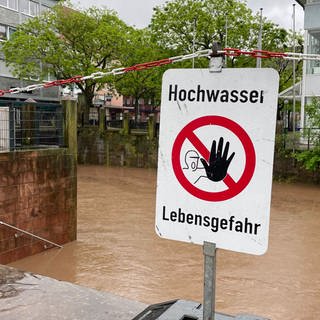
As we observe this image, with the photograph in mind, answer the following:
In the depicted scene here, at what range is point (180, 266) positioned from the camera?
912cm

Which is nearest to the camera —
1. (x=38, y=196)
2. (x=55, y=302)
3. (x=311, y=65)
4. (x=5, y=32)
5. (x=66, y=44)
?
(x=55, y=302)

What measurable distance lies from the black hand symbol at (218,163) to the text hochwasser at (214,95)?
5.9 inches

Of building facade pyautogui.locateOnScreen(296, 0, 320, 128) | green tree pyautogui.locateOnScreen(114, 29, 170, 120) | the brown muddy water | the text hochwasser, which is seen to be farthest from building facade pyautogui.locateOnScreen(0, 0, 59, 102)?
the text hochwasser

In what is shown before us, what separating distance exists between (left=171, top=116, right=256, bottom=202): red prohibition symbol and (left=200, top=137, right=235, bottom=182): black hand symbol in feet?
0.06

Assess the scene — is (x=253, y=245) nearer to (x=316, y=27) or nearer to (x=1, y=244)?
(x=1, y=244)

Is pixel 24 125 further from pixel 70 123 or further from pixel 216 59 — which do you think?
pixel 216 59

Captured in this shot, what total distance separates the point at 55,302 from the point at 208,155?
5.39 ft

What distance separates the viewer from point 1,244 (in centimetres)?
812

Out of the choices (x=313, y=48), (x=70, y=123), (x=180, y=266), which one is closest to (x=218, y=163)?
(x=180, y=266)

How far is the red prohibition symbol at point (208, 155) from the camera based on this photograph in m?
1.63

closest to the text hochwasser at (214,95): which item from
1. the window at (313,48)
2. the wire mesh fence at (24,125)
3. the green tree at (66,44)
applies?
the wire mesh fence at (24,125)

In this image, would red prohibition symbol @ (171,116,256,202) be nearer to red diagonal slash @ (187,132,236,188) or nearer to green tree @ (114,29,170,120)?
red diagonal slash @ (187,132,236,188)

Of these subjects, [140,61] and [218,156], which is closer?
[218,156]

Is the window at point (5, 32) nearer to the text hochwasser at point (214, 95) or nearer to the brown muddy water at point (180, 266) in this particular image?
the brown muddy water at point (180, 266)
